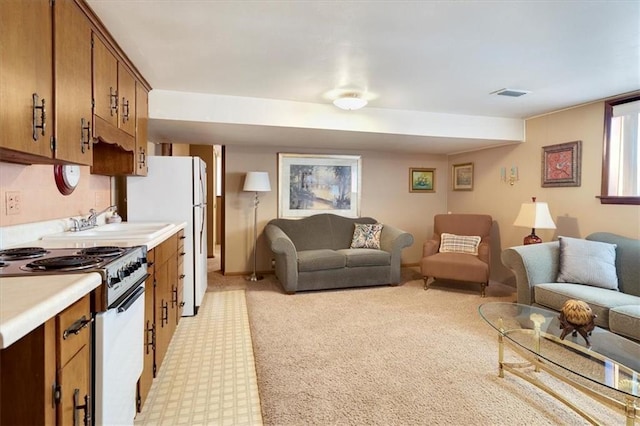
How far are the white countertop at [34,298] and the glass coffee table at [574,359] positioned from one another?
218 centimetres

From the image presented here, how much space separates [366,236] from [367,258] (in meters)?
0.55

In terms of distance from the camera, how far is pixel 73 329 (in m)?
1.07

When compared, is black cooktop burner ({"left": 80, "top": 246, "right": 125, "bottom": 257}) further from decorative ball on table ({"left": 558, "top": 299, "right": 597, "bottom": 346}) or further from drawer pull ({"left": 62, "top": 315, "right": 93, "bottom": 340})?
decorative ball on table ({"left": 558, "top": 299, "right": 597, "bottom": 346})

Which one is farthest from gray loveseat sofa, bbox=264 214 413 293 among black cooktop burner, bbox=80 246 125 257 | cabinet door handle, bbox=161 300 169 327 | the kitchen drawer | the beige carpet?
the kitchen drawer

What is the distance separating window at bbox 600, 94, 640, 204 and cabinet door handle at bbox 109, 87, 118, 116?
169 inches

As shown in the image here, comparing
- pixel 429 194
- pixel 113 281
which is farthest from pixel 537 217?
pixel 113 281

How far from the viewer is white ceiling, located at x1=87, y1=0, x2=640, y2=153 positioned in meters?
1.88

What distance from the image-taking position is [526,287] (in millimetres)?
3174

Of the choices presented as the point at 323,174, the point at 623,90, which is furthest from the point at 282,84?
the point at 623,90

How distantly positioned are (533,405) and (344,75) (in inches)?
101

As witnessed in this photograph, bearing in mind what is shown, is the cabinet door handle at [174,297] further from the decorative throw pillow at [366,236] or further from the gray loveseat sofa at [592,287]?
the gray loveseat sofa at [592,287]

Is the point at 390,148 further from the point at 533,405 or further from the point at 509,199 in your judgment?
the point at 533,405

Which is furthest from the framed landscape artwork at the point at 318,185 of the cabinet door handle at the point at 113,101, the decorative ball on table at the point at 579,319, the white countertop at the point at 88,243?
the decorative ball on table at the point at 579,319

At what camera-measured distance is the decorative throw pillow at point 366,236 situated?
190 inches
